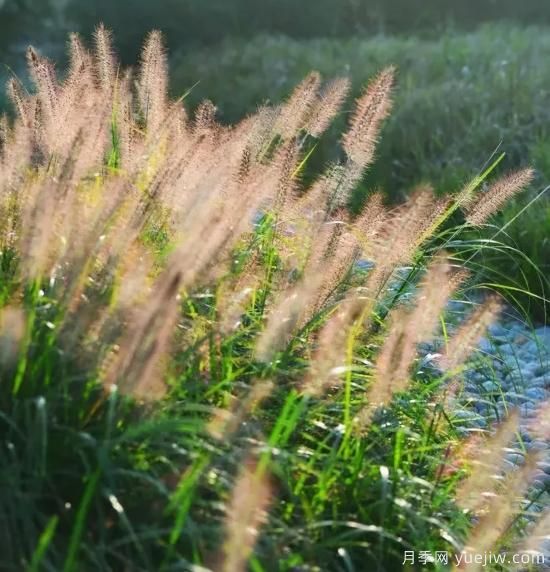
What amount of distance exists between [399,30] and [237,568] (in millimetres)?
12230

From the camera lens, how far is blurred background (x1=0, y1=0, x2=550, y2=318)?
243 inches

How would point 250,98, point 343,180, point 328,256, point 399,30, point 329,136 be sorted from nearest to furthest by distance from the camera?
point 328,256
point 343,180
point 329,136
point 250,98
point 399,30

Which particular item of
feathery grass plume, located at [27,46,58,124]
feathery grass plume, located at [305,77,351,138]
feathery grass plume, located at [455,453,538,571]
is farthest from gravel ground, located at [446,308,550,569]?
Result: feathery grass plume, located at [27,46,58,124]

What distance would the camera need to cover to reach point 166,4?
1179cm

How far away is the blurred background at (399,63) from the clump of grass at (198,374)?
0.81 meters

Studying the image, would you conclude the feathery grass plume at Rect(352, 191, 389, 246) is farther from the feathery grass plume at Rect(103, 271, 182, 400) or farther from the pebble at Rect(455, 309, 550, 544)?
the feathery grass plume at Rect(103, 271, 182, 400)

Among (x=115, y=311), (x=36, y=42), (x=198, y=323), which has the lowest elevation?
(x=36, y=42)

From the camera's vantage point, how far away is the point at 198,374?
2338mm

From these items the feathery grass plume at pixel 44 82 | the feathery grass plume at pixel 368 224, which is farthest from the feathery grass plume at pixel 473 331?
the feathery grass plume at pixel 44 82

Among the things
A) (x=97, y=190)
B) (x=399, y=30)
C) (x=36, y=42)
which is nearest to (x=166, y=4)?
(x=36, y=42)

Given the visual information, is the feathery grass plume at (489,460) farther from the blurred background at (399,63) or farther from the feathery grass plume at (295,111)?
the feathery grass plume at (295,111)

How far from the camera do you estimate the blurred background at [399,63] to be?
20.3 feet

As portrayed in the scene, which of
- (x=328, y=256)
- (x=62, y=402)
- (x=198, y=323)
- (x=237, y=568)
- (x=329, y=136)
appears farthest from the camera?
(x=329, y=136)

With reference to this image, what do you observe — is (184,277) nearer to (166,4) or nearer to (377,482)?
(377,482)
